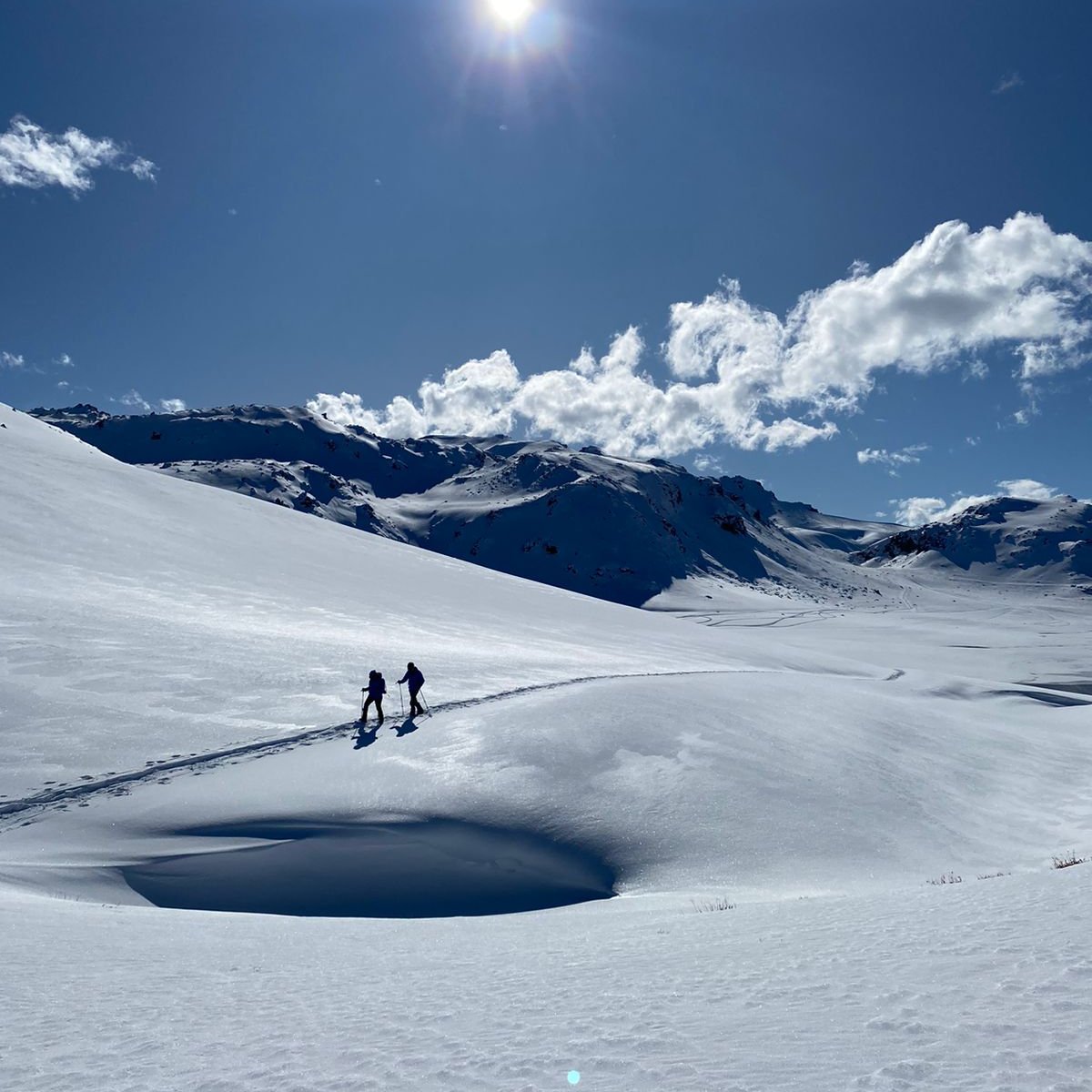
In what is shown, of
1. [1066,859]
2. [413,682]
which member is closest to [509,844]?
[413,682]

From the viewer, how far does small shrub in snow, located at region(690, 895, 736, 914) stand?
34.7 feet

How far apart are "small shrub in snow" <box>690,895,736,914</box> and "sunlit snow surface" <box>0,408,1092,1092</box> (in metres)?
0.34

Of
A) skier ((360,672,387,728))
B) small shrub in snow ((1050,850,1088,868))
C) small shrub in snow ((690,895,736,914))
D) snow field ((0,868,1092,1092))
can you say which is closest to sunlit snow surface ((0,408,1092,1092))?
snow field ((0,868,1092,1092))

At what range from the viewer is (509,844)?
13523 millimetres

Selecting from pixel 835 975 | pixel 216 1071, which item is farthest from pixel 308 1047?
pixel 835 975

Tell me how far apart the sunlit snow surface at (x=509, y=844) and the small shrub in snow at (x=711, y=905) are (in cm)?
34

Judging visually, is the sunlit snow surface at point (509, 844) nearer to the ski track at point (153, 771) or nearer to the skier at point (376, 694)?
the ski track at point (153, 771)

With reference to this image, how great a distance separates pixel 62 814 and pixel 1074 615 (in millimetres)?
173646

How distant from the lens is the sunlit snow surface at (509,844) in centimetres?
529

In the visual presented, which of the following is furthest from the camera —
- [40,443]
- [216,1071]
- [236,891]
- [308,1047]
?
[40,443]

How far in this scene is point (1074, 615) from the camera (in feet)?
475

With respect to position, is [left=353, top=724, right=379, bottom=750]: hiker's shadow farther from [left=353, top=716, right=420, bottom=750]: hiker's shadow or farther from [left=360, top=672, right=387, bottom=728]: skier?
[left=360, top=672, right=387, bottom=728]: skier

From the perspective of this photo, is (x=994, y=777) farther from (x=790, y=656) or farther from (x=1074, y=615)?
(x=1074, y=615)

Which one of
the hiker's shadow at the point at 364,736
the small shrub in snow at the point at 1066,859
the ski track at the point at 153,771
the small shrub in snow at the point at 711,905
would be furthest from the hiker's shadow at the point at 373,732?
the small shrub in snow at the point at 1066,859
